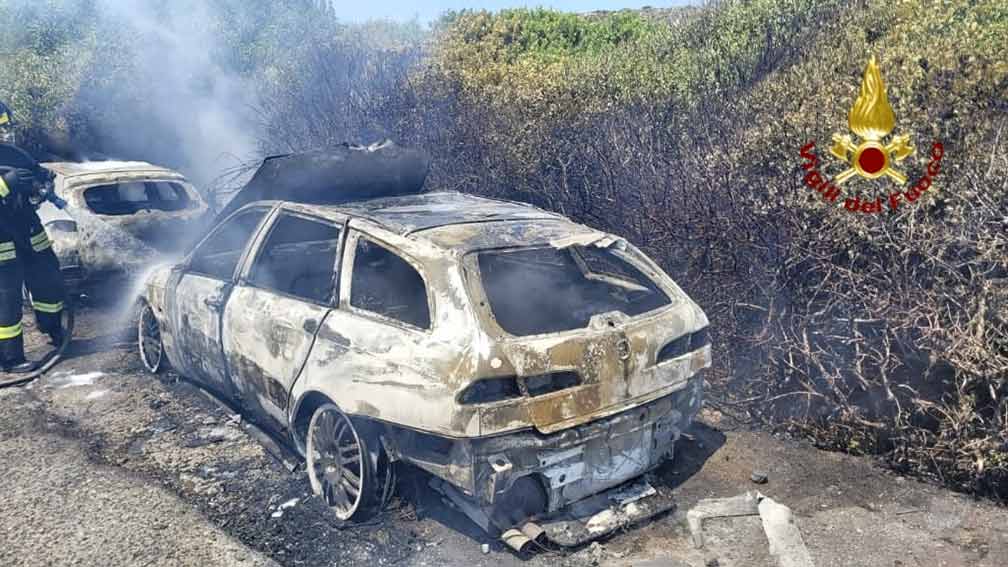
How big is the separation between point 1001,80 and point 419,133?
→ 5850 millimetres

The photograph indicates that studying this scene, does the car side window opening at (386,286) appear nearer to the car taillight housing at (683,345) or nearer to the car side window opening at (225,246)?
the car side window opening at (225,246)

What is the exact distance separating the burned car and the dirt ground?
2.67m

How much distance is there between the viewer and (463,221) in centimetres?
400

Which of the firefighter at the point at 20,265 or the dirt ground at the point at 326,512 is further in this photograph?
the firefighter at the point at 20,265

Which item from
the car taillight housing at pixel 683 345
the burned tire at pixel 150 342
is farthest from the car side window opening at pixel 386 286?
the burned tire at pixel 150 342

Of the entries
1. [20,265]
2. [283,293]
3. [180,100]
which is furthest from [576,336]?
[180,100]

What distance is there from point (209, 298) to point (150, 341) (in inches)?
62.5

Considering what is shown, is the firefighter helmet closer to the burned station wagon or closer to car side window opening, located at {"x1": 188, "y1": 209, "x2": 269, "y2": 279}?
car side window opening, located at {"x1": 188, "y1": 209, "x2": 269, "y2": 279}

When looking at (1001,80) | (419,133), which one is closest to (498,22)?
(419,133)

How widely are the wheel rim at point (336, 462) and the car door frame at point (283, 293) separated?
10.2 inches

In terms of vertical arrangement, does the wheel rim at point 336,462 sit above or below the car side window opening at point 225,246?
below

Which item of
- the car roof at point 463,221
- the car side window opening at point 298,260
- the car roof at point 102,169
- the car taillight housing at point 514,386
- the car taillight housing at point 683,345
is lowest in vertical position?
the car taillight housing at point 683,345

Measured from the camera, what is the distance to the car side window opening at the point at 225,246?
4929 mm

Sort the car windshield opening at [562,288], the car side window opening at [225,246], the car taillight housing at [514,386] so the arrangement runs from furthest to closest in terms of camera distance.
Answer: the car side window opening at [225,246], the car windshield opening at [562,288], the car taillight housing at [514,386]
